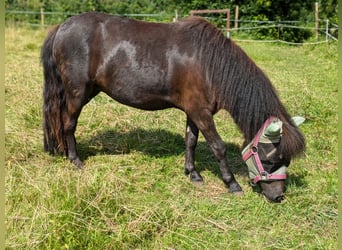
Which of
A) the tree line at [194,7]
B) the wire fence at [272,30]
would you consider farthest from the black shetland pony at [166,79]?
the tree line at [194,7]

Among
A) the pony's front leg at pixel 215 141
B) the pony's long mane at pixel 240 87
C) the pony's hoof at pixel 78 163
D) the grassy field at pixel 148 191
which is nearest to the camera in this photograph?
the grassy field at pixel 148 191

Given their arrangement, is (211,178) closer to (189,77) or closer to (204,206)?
(204,206)

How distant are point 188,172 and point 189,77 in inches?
45.3

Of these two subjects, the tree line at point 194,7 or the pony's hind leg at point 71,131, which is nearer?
the pony's hind leg at point 71,131

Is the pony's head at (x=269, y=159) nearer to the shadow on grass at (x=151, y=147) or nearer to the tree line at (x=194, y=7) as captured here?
the shadow on grass at (x=151, y=147)

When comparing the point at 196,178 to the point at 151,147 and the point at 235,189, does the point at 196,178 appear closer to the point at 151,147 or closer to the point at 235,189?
the point at 235,189

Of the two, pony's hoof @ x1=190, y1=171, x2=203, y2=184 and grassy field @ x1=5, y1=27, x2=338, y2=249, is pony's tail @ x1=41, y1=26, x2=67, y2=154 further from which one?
pony's hoof @ x1=190, y1=171, x2=203, y2=184

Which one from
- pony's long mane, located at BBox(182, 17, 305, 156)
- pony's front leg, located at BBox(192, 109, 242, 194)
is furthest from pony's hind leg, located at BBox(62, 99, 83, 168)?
pony's long mane, located at BBox(182, 17, 305, 156)

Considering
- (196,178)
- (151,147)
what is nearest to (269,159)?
(196,178)

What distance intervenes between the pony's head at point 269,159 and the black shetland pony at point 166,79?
0.01m

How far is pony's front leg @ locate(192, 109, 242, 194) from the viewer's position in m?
4.29

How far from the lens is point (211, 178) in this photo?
187 inches

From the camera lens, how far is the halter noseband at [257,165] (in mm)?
3990

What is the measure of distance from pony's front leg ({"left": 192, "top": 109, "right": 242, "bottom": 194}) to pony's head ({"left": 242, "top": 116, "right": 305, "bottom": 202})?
11.7 inches
